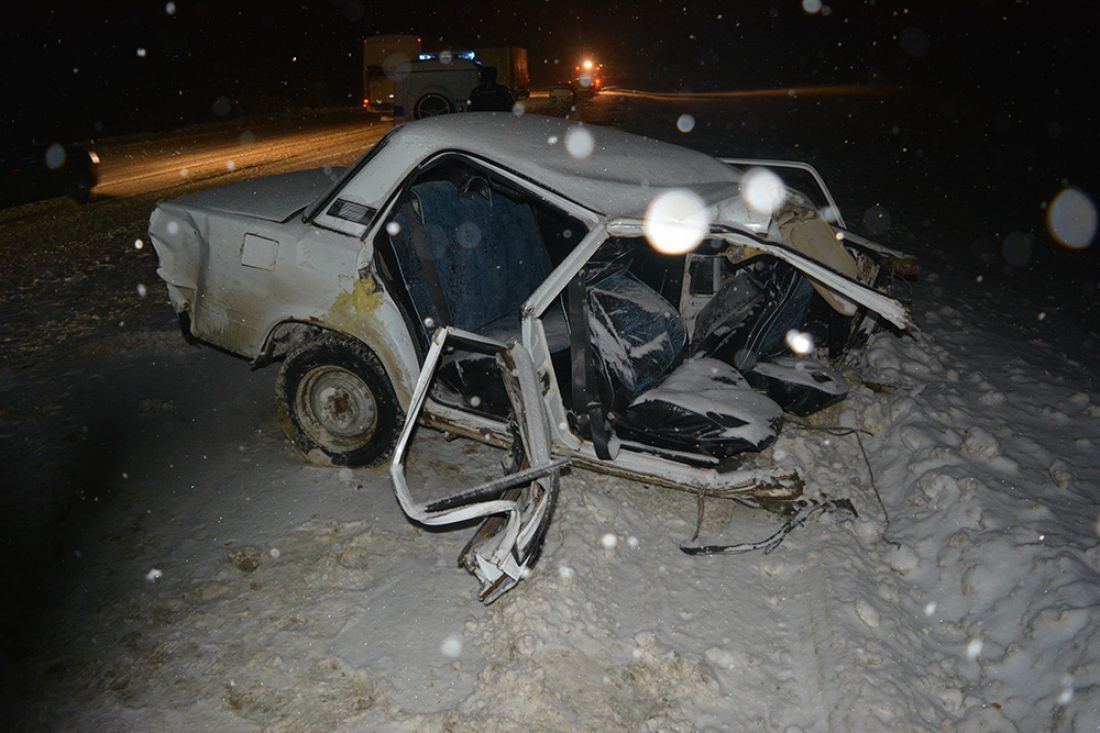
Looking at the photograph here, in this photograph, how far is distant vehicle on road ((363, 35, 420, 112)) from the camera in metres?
19.8

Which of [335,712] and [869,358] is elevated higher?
[869,358]

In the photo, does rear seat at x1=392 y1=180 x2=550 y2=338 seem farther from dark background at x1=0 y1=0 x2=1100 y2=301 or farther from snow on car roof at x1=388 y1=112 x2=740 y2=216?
dark background at x1=0 y1=0 x2=1100 y2=301

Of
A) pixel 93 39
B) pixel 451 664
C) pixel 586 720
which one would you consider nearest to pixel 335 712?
pixel 451 664

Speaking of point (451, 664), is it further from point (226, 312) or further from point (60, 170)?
point (60, 170)

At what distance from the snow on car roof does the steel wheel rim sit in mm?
1315

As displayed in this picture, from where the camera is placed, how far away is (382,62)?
67.6 ft

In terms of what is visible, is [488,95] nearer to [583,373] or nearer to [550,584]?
[583,373]

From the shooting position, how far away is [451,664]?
112 inches

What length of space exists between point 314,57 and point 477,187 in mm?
38504

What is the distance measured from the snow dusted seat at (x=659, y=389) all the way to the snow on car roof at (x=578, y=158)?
45 cm

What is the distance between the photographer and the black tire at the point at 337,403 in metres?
3.73

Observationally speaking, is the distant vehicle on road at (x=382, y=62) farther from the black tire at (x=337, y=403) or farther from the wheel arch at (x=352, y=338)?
the black tire at (x=337, y=403)

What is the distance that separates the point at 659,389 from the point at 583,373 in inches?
19.8

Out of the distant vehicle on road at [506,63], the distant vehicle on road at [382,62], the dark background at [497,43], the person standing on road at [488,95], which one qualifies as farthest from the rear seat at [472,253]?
the distant vehicle on road at [506,63]
